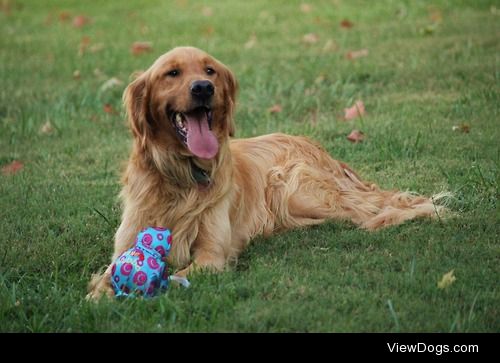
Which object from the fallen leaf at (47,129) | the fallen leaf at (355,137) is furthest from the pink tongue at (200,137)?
the fallen leaf at (47,129)

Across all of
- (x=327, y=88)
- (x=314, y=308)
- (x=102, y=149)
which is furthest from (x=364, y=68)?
(x=314, y=308)

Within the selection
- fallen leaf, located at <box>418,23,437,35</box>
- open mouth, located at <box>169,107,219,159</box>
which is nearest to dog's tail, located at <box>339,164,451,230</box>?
open mouth, located at <box>169,107,219,159</box>

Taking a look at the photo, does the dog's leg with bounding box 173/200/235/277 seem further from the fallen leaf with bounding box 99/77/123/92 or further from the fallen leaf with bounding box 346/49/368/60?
the fallen leaf with bounding box 346/49/368/60

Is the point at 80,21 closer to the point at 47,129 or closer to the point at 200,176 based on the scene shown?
the point at 47,129

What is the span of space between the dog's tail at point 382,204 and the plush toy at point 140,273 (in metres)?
1.65

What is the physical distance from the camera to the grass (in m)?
4.09

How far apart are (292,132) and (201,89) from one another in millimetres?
2921

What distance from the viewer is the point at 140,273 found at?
173 inches

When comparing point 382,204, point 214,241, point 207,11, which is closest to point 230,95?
point 214,241

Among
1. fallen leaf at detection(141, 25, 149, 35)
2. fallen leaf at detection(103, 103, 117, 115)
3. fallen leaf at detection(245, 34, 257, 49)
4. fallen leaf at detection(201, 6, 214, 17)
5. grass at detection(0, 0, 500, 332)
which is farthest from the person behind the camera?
fallen leaf at detection(201, 6, 214, 17)

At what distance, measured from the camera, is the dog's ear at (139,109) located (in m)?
5.11

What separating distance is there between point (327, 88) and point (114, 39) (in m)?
4.59

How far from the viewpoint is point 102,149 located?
304 inches

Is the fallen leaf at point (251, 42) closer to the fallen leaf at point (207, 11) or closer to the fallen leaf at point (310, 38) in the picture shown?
the fallen leaf at point (310, 38)
